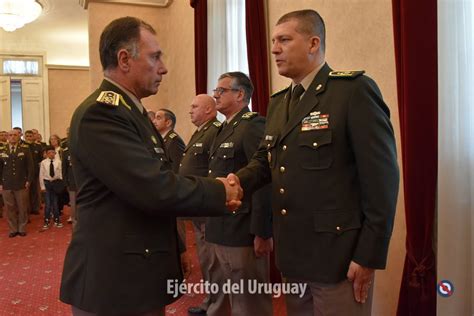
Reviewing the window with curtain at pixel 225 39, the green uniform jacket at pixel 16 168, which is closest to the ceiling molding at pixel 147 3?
the window with curtain at pixel 225 39

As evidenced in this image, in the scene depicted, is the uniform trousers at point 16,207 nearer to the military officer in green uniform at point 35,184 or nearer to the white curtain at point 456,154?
the military officer in green uniform at point 35,184

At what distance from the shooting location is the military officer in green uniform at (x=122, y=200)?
137cm

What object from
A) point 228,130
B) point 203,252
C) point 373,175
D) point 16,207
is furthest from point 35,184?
point 373,175

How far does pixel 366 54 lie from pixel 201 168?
1437 millimetres

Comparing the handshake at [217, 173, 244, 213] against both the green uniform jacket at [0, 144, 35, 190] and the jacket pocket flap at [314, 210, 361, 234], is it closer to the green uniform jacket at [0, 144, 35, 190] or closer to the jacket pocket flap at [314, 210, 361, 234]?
the jacket pocket flap at [314, 210, 361, 234]

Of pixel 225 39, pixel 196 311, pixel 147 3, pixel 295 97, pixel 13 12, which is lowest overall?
pixel 196 311

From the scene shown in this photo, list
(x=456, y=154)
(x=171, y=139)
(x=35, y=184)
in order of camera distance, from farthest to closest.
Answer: (x=35, y=184)
(x=171, y=139)
(x=456, y=154)

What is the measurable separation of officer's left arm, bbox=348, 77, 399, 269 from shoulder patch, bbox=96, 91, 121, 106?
817 millimetres

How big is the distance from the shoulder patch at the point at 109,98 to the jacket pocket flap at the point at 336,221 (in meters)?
0.82

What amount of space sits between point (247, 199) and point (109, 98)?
116 centimetres

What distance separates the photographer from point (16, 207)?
6.51 meters

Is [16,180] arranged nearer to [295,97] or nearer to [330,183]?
[295,97]

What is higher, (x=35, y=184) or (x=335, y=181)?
(x=335, y=181)

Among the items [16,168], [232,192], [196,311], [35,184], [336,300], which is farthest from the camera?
[35,184]
